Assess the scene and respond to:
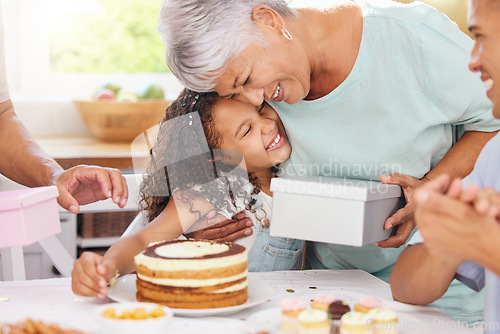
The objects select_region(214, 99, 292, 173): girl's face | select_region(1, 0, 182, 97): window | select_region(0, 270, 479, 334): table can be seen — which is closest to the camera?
select_region(0, 270, 479, 334): table

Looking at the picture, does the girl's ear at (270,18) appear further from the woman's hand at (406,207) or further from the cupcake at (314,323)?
the cupcake at (314,323)

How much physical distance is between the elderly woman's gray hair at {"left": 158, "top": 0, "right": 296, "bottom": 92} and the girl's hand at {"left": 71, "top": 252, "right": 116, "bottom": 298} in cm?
49

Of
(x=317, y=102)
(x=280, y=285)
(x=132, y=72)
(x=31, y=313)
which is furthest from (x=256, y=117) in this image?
(x=132, y=72)

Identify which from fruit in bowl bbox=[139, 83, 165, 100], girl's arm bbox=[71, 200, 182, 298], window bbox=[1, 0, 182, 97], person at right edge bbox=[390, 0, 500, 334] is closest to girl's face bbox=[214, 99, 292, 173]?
girl's arm bbox=[71, 200, 182, 298]

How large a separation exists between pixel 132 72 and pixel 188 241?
2505mm

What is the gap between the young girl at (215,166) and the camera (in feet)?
5.17

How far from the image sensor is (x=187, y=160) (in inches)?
65.2

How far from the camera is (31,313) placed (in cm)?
112

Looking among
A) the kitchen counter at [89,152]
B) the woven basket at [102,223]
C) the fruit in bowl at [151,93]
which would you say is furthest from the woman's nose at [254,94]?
the fruit in bowl at [151,93]

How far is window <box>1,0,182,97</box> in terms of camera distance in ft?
11.0

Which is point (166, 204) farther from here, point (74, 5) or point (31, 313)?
point (74, 5)

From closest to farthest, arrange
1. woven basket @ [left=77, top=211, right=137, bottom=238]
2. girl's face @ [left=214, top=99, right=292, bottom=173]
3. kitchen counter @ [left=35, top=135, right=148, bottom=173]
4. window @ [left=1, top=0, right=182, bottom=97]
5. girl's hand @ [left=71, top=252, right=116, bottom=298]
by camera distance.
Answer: girl's hand @ [left=71, top=252, right=116, bottom=298]
girl's face @ [left=214, top=99, right=292, bottom=173]
kitchen counter @ [left=35, top=135, right=148, bottom=173]
woven basket @ [left=77, top=211, right=137, bottom=238]
window @ [left=1, top=0, right=182, bottom=97]

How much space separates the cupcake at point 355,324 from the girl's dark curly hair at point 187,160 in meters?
0.72

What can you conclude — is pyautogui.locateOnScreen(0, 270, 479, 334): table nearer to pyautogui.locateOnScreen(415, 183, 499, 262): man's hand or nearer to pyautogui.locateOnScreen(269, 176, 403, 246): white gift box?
pyautogui.locateOnScreen(269, 176, 403, 246): white gift box
